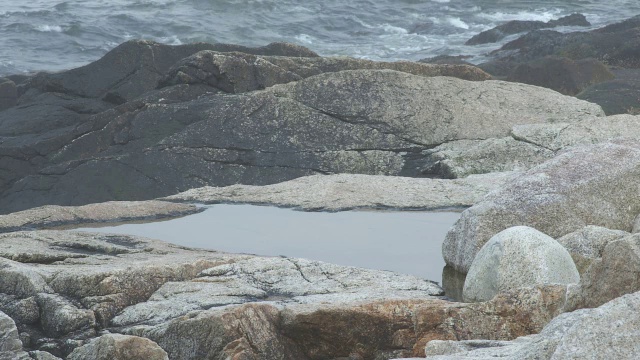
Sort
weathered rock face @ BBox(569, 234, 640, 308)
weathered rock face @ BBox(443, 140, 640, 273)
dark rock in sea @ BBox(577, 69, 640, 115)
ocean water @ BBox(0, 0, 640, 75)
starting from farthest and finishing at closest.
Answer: ocean water @ BBox(0, 0, 640, 75) < dark rock in sea @ BBox(577, 69, 640, 115) < weathered rock face @ BBox(443, 140, 640, 273) < weathered rock face @ BBox(569, 234, 640, 308)

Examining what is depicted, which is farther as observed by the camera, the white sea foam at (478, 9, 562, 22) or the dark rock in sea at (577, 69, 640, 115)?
the white sea foam at (478, 9, 562, 22)

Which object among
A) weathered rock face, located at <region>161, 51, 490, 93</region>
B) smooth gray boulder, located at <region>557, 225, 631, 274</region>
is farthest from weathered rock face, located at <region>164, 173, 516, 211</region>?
weathered rock face, located at <region>161, 51, 490, 93</region>

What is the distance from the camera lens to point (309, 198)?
10.2 m

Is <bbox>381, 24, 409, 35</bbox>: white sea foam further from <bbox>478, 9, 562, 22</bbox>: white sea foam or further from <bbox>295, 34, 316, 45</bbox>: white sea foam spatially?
<bbox>478, 9, 562, 22</bbox>: white sea foam

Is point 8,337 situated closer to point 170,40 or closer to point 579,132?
point 579,132

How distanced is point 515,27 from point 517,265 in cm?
3167

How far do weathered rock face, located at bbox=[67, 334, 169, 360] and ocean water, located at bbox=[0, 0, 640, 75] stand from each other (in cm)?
2657

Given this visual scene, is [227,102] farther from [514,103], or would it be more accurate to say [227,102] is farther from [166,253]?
[166,253]

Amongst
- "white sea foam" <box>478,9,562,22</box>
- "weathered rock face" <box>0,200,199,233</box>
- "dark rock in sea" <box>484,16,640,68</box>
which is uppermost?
"weathered rock face" <box>0,200,199,233</box>

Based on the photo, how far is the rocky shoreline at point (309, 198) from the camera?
18.7 feet

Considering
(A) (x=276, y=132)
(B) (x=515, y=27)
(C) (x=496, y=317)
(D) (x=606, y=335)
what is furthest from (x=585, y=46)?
(D) (x=606, y=335)

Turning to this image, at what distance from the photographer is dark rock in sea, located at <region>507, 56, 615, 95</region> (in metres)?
18.1

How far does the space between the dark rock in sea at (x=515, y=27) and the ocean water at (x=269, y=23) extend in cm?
76

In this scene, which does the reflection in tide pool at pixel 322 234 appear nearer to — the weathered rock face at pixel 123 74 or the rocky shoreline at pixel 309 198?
the rocky shoreline at pixel 309 198
